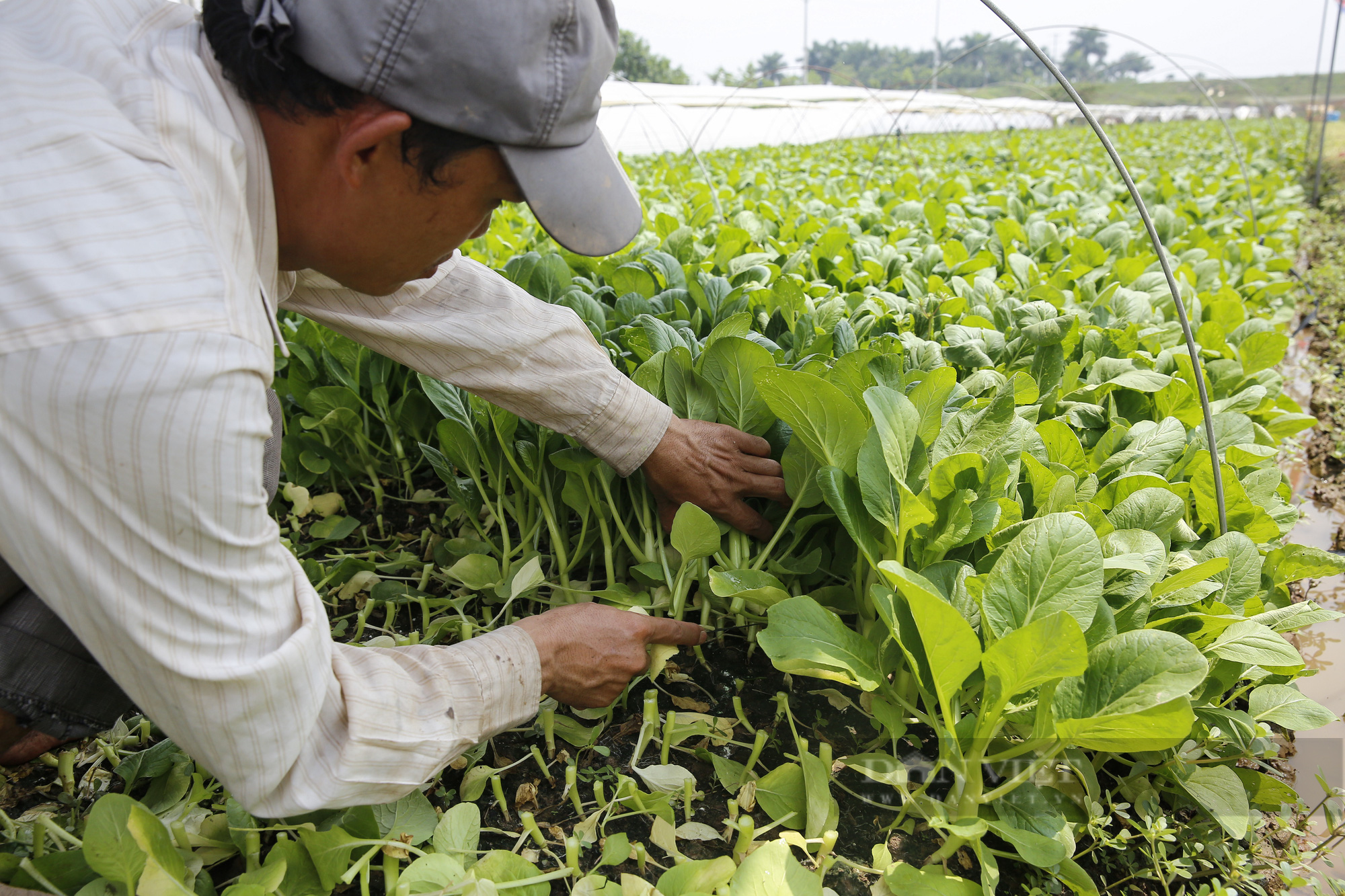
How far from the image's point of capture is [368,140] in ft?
2.62

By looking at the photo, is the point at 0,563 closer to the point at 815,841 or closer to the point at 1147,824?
the point at 815,841

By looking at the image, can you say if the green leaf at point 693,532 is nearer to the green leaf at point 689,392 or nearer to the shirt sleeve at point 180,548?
the green leaf at point 689,392

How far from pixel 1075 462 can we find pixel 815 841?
0.67 metres

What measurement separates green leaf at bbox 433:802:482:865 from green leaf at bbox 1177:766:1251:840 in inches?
33.6

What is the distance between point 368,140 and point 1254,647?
110cm

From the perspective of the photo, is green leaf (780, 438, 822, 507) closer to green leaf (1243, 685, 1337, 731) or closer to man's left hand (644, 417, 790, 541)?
man's left hand (644, 417, 790, 541)

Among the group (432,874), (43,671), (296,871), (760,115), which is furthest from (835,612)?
(760,115)

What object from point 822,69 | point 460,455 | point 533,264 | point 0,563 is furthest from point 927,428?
point 822,69

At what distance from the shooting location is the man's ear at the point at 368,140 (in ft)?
2.59

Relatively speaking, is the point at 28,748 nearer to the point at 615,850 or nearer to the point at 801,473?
the point at 615,850

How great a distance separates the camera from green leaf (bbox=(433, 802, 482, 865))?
0.98 meters

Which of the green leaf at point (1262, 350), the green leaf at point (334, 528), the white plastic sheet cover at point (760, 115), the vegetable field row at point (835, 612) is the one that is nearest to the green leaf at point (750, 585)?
the vegetable field row at point (835, 612)

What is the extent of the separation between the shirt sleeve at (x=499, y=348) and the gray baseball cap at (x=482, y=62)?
45cm

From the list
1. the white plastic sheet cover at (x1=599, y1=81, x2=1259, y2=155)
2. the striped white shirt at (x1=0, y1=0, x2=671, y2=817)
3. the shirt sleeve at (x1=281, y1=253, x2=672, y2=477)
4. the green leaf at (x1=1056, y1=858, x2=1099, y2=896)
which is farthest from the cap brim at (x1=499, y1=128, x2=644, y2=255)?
the white plastic sheet cover at (x1=599, y1=81, x2=1259, y2=155)
